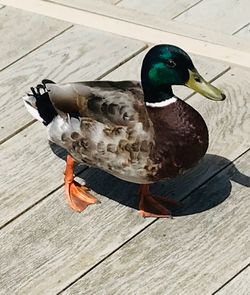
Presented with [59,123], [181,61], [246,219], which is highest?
[181,61]

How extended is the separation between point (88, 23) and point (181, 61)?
145cm

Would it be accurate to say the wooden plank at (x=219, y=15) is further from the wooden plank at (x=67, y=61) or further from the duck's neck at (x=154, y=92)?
the duck's neck at (x=154, y=92)

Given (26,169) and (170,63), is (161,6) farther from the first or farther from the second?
(170,63)

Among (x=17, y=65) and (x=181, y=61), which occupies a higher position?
(x=181, y=61)

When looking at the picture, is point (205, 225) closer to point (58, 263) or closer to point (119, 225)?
point (119, 225)

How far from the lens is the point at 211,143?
381cm

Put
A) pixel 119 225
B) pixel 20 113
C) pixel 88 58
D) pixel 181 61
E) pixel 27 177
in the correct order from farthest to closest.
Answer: pixel 88 58
pixel 20 113
pixel 27 177
pixel 119 225
pixel 181 61

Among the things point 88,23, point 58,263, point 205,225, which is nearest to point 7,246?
point 58,263

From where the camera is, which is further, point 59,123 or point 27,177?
point 27,177

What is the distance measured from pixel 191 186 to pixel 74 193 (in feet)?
1.63

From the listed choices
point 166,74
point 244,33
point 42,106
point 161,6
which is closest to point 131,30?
point 161,6

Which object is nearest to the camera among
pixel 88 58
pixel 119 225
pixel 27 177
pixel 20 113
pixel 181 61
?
pixel 181 61

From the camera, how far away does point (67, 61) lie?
14.3 feet

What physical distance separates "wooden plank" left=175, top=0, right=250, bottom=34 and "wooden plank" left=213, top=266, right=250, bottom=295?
1.65 metres
